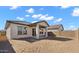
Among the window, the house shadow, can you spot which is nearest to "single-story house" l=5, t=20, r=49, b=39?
the window

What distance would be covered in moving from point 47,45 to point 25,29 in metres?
0.41

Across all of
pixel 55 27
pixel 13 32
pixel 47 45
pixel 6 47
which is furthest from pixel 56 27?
pixel 6 47

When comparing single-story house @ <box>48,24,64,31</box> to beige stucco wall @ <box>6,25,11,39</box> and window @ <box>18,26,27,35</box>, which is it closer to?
window @ <box>18,26,27,35</box>

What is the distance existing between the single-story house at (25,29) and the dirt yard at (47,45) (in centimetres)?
9

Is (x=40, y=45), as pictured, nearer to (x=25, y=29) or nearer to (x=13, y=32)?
(x=25, y=29)

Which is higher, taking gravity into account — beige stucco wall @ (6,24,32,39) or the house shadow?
beige stucco wall @ (6,24,32,39)

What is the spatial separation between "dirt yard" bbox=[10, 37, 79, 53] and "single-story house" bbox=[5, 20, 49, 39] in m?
0.09

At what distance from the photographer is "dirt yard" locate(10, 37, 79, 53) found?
2.78m

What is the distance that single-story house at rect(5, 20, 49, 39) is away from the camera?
110 inches

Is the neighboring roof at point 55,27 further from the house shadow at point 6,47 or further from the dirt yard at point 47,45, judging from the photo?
the house shadow at point 6,47

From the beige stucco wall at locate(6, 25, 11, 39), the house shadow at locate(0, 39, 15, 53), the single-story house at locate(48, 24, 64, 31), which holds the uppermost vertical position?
the single-story house at locate(48, 24, 64, 31)
